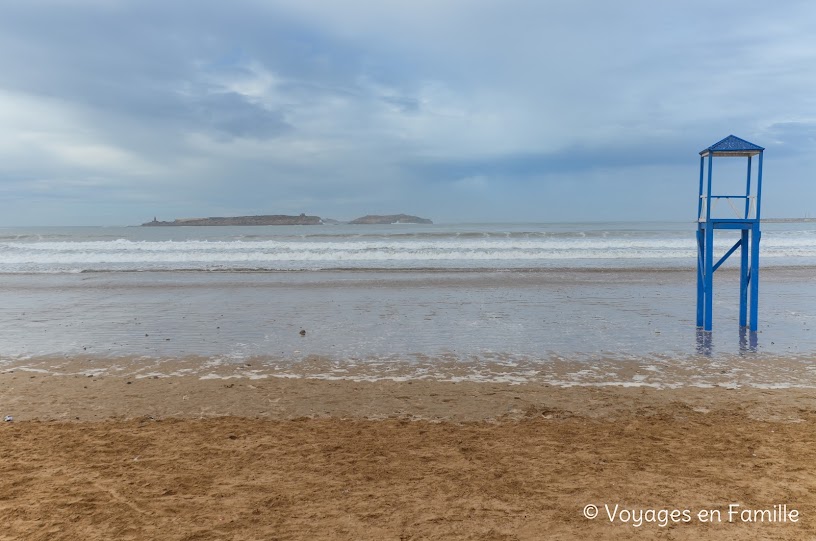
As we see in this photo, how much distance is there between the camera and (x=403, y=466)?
459 centimetres

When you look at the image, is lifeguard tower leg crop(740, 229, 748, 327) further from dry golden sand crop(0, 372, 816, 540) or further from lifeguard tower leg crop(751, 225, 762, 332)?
dry golden sand crop(0, 372, 816, 540)

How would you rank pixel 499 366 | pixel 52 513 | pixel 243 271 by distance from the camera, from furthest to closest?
pixel 243 271 < pixel 499 366 < pixel 52 513

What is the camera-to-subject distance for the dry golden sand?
3691 millimetres

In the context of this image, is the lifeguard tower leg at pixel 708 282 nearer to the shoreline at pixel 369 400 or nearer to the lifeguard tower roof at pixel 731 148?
the lifeguard tower roof at pixel 731 148

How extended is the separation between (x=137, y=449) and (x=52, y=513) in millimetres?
1193

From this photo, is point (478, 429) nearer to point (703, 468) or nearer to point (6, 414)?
point (703, 468)

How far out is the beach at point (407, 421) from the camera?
3799 millimetres

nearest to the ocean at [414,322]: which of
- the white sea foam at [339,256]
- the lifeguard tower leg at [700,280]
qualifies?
the lifeguard tower leg at [700,280]

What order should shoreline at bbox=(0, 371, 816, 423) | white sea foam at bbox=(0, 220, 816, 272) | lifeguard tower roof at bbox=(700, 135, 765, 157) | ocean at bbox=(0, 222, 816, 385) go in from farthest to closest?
white sea foam at bbox=(0, 220, 816, 272)
lifeguard tower roof at bbox=(700, 135, 765, 157)
ocean at bbox=(0, 222, 816, 385)
shoreline at bbox=(0, 371, 816, 423)

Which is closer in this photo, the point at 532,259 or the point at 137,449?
the point at 137,449

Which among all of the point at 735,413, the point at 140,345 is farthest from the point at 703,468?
the point at 140,345

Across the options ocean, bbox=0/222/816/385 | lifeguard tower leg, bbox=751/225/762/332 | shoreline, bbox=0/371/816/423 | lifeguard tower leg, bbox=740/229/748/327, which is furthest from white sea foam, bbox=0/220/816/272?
shoreline, bbox=0/371/816/423

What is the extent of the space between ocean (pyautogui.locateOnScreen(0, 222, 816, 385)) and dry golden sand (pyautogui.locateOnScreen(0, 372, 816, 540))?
1253 millimetres

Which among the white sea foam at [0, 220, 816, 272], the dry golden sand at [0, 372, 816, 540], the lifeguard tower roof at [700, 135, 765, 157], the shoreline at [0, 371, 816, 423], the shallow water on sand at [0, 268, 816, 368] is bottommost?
the shoreline at [0, 371, 816, 423]
